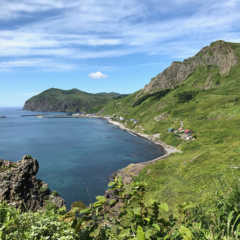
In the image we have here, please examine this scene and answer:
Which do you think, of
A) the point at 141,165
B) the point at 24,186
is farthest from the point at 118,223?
the point at 141,165

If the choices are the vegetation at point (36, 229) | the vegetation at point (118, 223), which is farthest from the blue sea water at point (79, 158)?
the vegetation at point (118, 223)

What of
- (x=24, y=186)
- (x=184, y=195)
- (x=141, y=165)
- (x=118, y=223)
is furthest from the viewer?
(x=141, y=165)

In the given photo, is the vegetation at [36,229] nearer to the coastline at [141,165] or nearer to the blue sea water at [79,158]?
the coastline at [141,165]

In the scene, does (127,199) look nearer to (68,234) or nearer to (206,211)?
(68,234)

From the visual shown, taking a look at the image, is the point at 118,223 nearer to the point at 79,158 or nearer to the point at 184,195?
Result: the point at 184,195

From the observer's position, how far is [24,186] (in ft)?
145

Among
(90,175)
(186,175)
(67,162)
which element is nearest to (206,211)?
(186,175)

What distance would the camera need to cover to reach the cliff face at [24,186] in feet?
138

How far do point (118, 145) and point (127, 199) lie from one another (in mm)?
159896

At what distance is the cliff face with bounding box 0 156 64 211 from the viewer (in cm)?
4209

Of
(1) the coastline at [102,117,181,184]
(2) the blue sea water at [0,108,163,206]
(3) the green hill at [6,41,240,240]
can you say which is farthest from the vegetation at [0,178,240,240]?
(2) the blue sea water at [0,108,163,206]

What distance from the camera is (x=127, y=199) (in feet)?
24.8

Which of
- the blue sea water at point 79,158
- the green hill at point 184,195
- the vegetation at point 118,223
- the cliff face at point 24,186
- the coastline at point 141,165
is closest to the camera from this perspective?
the vegetation at point 118,223

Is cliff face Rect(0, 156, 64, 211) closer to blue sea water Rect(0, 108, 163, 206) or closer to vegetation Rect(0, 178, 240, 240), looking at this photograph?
blue sea water Rect(0, 108, 163, 206)
